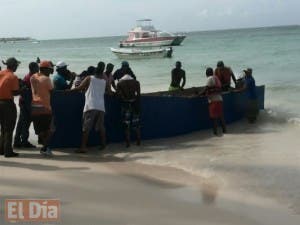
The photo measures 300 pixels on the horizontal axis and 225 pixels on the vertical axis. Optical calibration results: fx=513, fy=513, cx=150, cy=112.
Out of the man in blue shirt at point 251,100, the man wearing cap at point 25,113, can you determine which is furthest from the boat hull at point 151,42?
the man wearing cap at point 25,113

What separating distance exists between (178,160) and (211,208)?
93.1 inches

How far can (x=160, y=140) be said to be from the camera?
9.27m

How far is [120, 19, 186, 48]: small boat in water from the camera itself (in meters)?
64.2

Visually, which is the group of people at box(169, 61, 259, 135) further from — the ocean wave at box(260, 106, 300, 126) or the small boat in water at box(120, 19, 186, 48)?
the small boat in water at box(120, 19, 186, 48)

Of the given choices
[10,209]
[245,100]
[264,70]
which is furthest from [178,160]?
[264,70]

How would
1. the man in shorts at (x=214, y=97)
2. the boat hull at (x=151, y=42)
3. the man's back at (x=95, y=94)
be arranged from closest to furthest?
the man's back at (x=95, y=94)
the man in shorts at (x=214, y=97)
the boat hull at (x=151, y=42)

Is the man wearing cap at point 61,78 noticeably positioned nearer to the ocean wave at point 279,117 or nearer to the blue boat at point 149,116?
the blue boat at point 149,116

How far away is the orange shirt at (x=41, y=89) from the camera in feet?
24.7

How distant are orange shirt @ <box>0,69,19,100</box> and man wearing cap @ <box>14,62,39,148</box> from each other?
61 cm

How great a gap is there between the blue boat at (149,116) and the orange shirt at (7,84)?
35.6 inches

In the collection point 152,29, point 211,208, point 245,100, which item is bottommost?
point 211,208

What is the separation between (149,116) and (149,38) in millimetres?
55941

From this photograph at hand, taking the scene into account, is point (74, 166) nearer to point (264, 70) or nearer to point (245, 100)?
point (245, 100)

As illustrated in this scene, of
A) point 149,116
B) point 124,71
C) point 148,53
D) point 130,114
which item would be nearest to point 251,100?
point 149,116
